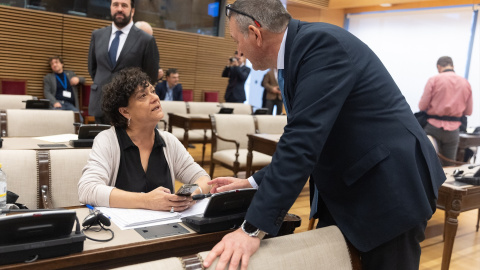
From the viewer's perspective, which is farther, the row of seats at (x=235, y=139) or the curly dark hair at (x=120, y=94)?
the row of seats at (x=235, y=139)

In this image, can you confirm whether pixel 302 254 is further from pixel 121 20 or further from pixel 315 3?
pixel 315 3

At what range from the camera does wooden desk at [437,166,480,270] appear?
3049 millimetres

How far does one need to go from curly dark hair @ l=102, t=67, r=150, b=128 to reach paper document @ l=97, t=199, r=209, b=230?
598mm

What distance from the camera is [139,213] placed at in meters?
1.75

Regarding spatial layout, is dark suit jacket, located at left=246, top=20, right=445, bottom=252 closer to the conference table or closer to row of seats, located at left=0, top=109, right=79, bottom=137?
the conference table

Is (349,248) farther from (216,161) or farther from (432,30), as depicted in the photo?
(432,30)

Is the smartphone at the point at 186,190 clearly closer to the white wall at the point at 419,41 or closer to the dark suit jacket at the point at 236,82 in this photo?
the dark suit jacket at the point at 236,82

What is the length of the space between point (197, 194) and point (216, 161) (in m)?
3.35

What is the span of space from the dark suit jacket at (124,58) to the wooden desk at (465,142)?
459 centimetres

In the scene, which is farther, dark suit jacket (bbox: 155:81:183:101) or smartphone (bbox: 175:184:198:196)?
dark suit jacket (bbox: 155:81:183:101)

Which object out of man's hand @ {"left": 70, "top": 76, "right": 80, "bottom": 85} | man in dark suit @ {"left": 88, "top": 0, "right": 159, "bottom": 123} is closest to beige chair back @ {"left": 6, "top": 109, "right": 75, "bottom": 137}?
man in dark suit @ {"left": 88, "top": 0, "right": 159, "bottom": 123}

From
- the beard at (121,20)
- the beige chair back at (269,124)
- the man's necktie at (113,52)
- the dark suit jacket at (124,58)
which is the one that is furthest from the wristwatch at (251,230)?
the beige chair back at (269,124)

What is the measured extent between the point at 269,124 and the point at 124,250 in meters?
4.30

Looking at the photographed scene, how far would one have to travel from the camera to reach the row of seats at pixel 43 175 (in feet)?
7.63
